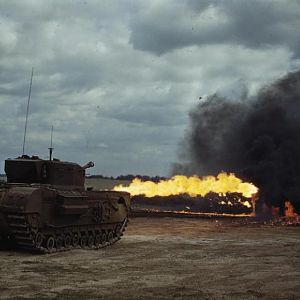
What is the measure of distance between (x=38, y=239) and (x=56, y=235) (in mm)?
1073

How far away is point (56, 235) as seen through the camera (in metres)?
18.4

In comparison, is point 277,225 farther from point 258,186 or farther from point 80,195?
point 80,195

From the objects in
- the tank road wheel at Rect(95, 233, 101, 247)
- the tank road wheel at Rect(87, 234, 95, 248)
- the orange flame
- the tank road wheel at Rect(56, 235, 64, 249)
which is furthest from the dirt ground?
the orange flame

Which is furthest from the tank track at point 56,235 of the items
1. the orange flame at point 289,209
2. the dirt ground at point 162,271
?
the orange flame at point 289,209

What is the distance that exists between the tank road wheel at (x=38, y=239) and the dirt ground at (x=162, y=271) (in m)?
0.43

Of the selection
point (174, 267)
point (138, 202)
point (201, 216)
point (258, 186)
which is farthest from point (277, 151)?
point (174, 267)

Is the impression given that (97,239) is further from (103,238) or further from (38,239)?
(38,239)

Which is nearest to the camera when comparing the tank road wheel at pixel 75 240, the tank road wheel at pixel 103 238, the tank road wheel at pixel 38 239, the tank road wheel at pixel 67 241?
the tank road wheel at pixel 38 239

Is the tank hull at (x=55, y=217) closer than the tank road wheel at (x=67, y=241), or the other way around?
the tank hull at (x=55, y=217)

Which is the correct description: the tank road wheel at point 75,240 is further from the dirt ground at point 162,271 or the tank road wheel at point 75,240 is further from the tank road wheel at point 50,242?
the tank road wheel at point 50,242

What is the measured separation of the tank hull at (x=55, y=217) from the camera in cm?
1678

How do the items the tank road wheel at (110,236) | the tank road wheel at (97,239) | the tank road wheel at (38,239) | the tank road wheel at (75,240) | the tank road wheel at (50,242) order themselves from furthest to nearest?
the tank road wheel at (110,236), the tank road wheel at (97,239), the tank road wheel at (75,240), the tank road wheel at (50,242), the tank road wheel at (38,239)

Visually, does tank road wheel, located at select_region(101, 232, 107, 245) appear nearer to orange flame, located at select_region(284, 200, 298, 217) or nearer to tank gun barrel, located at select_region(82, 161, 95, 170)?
tank gun barrel, located at select_region(82, 161, 95, 170)

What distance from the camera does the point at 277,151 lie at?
4341 centimetres
